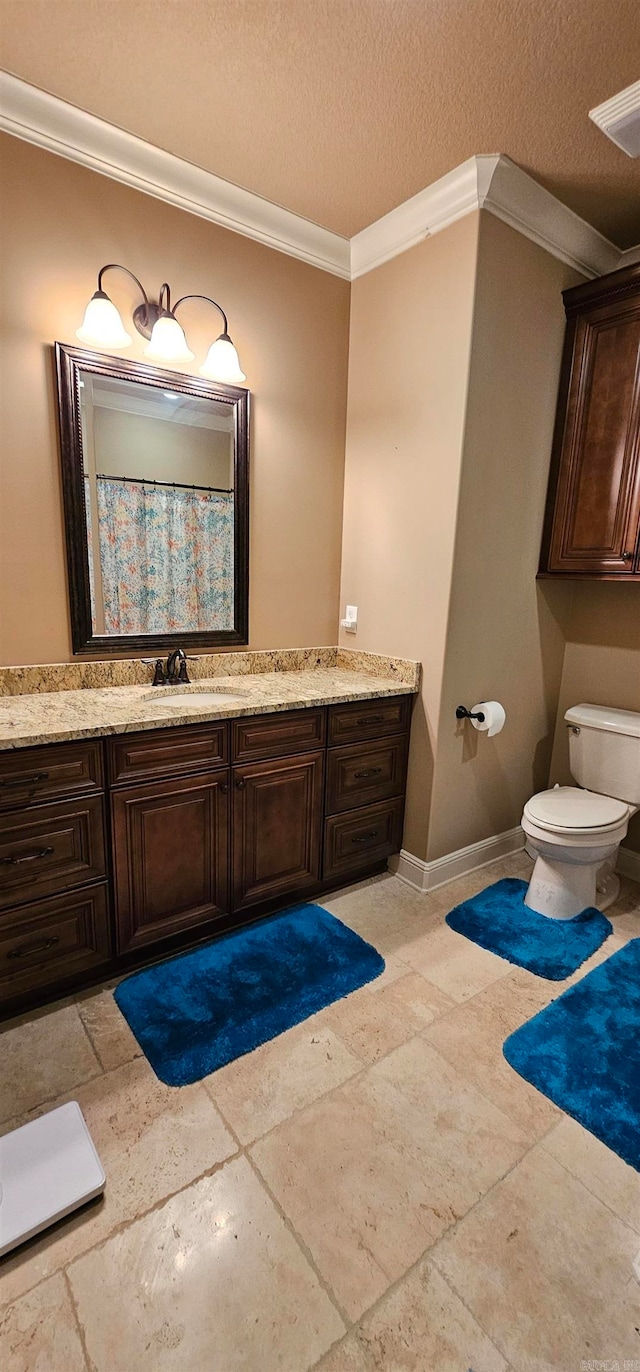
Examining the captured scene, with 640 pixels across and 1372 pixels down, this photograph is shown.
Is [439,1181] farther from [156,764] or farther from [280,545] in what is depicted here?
[280,545]

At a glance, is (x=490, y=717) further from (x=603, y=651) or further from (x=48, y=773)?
(x=48, y=773)

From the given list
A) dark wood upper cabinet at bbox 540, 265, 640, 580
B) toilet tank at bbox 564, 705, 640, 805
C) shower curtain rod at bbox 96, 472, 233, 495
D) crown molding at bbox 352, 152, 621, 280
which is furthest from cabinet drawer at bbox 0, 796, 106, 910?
crown molding at bbox 352, 152, 621, 280

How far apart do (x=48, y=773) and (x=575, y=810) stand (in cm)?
193

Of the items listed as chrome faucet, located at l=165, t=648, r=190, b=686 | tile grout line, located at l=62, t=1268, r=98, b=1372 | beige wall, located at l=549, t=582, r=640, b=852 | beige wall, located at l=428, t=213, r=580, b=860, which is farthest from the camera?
beige wall, located at l=549, t=582, r=640, b=852

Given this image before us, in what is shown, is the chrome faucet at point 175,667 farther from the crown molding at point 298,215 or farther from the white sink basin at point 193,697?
the crown molding at point 298,215

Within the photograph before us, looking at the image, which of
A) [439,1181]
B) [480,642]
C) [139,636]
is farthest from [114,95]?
[439,1181]

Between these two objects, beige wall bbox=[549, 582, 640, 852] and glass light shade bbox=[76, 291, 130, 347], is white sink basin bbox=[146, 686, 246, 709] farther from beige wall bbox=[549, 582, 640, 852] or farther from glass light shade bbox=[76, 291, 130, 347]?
beige wall bbox=[549, 582, 640, 852]

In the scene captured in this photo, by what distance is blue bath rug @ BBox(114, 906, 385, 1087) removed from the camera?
161cm

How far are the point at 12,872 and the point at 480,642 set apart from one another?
1877 mm

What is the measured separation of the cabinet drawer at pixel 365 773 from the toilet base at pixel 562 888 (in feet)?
2.18

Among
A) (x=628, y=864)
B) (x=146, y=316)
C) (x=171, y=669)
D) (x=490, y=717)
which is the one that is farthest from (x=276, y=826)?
(x=146, y=316)

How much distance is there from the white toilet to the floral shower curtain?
1562mm

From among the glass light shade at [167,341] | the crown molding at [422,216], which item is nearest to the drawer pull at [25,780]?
the glass light shade at [167,341]

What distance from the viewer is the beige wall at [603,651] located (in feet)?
8.59
